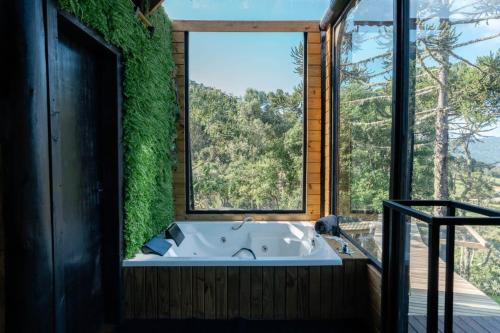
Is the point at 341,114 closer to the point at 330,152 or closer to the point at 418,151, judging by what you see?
the point at 330,152

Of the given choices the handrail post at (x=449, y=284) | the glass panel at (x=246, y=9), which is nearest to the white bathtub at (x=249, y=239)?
the handrail post at (x=449, y=284)

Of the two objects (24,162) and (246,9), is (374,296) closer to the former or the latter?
(24,162)

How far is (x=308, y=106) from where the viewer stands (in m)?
3.44

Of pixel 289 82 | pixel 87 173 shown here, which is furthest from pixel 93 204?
pixel 289 82

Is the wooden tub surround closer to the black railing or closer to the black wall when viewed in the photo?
the black railing

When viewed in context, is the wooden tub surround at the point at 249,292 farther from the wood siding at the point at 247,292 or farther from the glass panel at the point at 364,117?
the glass panel at the point at 364,117

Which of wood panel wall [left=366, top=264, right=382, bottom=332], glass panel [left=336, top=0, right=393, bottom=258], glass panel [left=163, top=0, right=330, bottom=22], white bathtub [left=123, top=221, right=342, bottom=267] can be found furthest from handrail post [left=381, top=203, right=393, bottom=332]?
glass panel [left=163, top=0, right=330, bottom=22]

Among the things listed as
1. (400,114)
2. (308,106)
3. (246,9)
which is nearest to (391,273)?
(400,114)

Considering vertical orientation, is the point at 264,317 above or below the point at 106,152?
below

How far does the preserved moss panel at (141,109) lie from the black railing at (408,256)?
5.67 feet

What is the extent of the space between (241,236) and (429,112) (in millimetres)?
2207

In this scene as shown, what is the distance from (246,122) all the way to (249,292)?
1.86 metres

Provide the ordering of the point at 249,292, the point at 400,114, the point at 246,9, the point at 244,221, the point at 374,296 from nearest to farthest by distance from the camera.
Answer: the point at 400,114 → the point at 374,296 → the point at 249,292 → the point at 246,9 → the point at 244,221

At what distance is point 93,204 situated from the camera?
6.55 ft
